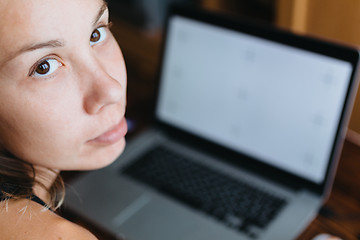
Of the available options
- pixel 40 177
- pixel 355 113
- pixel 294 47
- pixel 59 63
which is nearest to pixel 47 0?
pixel 59 63

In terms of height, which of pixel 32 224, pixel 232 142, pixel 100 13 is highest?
pixel 100 13

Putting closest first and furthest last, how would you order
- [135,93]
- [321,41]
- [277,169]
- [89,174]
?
[321,41], [277,169], [89,174], [135,93]

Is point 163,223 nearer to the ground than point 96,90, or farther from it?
nearer to the ground

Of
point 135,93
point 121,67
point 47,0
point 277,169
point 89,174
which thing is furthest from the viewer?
point 135,93

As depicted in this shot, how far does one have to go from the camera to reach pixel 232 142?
981 millimetres

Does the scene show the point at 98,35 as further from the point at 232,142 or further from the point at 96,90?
the point at 232,142

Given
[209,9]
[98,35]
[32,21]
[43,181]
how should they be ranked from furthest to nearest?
[209,9]
[43,181]
[98,35]
[32,21]

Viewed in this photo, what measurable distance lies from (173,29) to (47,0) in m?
0.58

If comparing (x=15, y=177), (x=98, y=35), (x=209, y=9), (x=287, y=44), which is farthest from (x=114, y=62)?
(x=209, y=9)

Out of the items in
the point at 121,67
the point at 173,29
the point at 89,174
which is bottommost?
the point at 89,174

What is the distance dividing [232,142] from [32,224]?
1.79 feet

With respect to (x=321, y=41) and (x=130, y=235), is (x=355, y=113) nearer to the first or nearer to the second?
(x=321, y=41)

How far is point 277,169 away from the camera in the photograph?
0.93 meters

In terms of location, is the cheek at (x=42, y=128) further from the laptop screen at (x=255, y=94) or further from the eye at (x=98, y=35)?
the laptop screen at (x=255, y=94)
